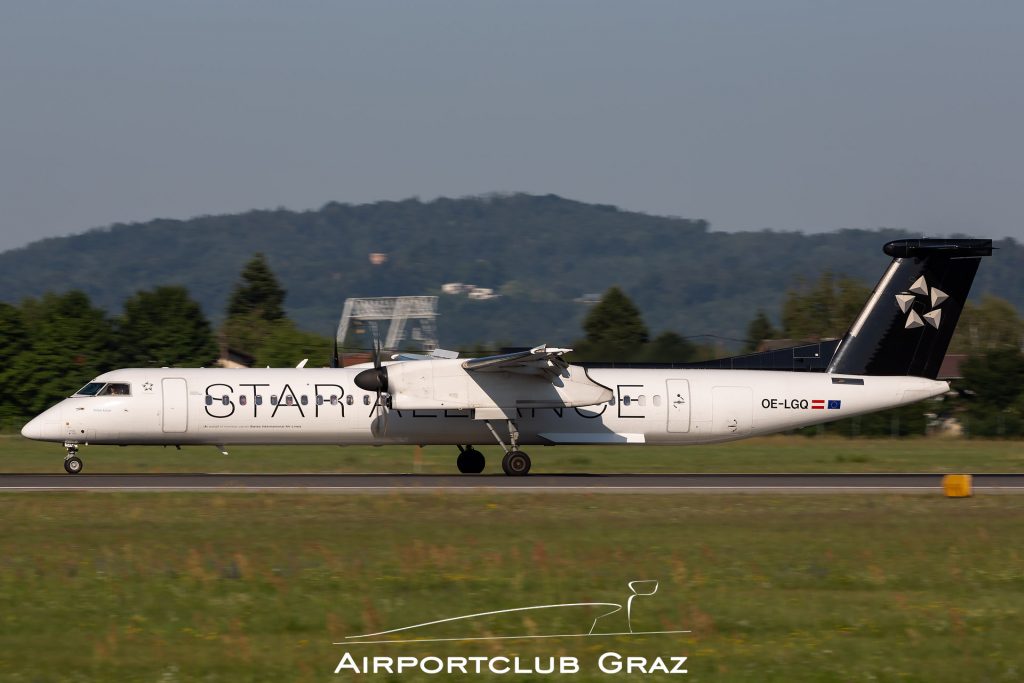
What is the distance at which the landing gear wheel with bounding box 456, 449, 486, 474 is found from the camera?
1157 inches

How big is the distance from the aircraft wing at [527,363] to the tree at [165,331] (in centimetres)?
5427

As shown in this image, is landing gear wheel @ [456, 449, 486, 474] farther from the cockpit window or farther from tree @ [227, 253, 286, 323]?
tree @ [227, 253, 286, 323]

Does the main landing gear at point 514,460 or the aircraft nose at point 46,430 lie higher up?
the aircraft nose at point 46,430

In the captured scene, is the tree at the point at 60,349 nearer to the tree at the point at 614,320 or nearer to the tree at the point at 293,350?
the tree at the point at 293,350

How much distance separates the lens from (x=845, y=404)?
28719 millimetres

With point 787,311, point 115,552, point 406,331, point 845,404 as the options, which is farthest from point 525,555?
point 406,331

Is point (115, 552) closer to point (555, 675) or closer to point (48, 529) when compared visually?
point (48, 529)

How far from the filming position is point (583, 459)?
121 feet

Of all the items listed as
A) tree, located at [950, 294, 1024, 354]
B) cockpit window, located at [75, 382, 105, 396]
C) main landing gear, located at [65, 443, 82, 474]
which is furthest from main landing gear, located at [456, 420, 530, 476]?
tree, located at [950, 294, 1024, 354]

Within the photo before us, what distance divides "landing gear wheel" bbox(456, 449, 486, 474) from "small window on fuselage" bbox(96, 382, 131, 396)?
313 inches

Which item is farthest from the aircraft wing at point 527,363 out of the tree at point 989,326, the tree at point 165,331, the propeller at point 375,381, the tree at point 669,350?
the tree at point 989,326

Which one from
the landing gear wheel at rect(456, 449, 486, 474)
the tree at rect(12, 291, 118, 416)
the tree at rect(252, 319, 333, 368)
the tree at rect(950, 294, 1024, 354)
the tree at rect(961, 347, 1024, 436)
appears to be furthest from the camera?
the tree at rect(950, 294, 1024, 354)

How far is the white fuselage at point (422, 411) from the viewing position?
27.2 meters

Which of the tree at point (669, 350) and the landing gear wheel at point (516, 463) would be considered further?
the tree at point (669, 350)
